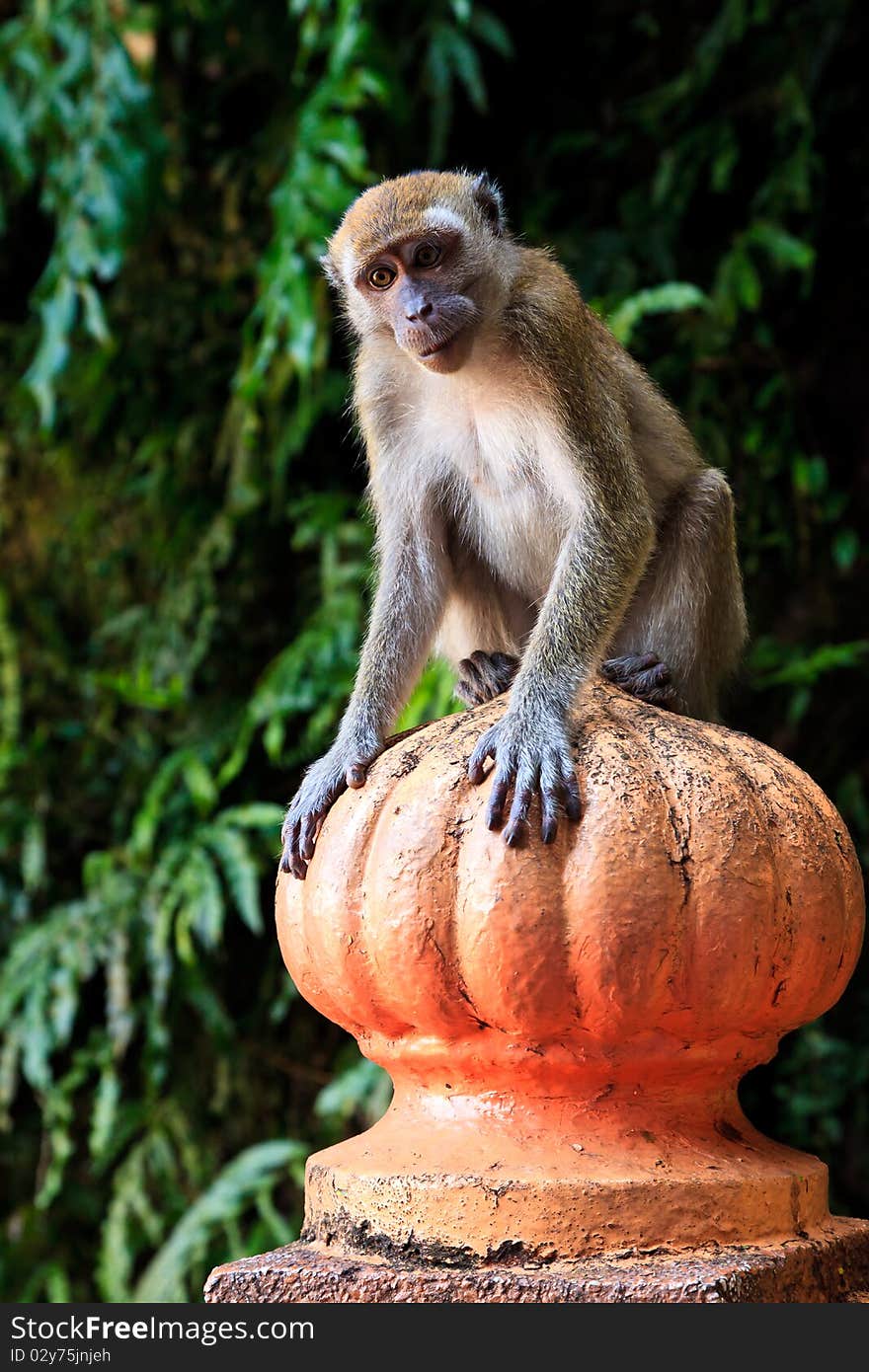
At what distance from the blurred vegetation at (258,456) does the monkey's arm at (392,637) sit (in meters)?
1.20

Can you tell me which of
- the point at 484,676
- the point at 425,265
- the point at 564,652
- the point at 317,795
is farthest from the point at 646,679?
the point at 425,265

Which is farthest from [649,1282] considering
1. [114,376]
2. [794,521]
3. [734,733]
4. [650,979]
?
[114,376]

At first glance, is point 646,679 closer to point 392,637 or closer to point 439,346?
point 392,637

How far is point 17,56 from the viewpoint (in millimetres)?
6004

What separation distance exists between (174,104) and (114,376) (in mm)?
1281

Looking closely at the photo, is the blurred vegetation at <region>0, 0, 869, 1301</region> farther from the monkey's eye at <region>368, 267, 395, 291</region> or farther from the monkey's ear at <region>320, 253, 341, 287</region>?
the monkey's eye at <region>368, 267, 395, 291</region>

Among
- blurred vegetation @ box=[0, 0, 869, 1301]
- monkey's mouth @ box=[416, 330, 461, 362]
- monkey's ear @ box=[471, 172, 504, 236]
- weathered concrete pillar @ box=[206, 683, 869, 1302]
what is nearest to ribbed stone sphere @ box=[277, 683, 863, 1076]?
weathered concrete pillar @ box=[206, 683, 869, 1302]

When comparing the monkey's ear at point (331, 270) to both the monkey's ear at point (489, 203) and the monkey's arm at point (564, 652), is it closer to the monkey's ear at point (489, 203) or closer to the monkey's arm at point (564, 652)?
the monkey's ear at point (489, 203)

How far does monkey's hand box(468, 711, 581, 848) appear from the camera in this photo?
2070 mm

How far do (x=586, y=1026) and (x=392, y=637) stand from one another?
1524 millimetres

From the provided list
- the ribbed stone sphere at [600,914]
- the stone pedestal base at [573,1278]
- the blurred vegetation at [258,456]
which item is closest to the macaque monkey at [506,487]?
the ribbed stone sphere at [600,914]

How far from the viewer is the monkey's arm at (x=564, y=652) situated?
6.88 feet

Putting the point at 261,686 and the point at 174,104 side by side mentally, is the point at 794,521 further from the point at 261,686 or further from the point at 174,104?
the point at 174,104

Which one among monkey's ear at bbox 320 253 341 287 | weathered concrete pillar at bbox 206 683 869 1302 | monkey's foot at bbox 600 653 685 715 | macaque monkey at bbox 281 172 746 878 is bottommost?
weathered concrete pillar at bbox 206 683 869 1302
